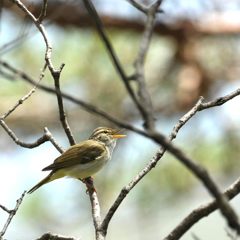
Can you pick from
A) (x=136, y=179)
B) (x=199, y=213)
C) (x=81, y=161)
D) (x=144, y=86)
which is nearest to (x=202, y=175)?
(x=144, y=86)

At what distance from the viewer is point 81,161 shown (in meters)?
4.74

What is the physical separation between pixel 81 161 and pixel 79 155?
69mm

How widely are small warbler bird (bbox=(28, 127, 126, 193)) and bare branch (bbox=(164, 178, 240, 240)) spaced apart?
6.85 feet

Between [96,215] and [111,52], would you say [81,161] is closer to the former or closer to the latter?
[96,215]

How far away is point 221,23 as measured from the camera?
8.09 m

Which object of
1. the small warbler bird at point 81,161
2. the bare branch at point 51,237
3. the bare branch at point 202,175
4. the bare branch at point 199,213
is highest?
the small warbler bird at point 81,161

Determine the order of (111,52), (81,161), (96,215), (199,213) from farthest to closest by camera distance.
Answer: (81,161)
(96,215)
(199,213)
(111,52)

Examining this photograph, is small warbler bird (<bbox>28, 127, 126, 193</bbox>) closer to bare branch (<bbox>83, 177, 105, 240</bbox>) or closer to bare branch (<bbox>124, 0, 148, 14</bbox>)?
bare branch (<bbox>83, 177, 105, 240</bbox>)

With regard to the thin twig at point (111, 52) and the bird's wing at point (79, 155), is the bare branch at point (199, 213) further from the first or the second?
the bird's wing at point (79, 155)

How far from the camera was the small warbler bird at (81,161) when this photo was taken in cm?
453

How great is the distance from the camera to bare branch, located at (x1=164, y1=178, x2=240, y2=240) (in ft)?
6.71

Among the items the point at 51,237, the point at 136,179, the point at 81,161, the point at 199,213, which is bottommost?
the point at 199,213

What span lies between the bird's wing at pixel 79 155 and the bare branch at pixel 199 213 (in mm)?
2077

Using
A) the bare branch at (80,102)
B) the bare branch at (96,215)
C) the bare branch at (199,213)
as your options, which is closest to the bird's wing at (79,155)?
the bare branch at (96,215)
